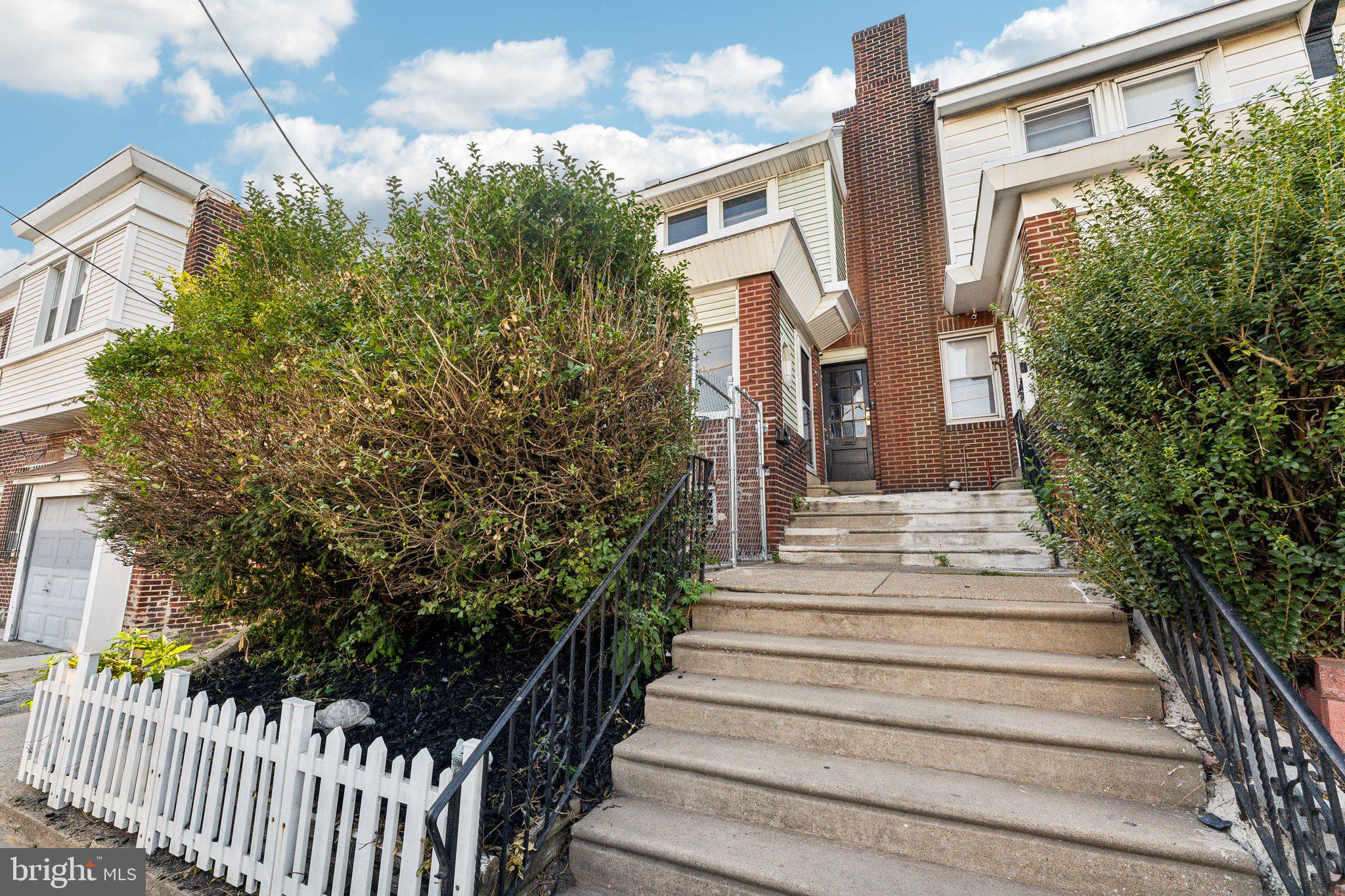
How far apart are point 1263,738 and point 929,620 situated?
4.29ft

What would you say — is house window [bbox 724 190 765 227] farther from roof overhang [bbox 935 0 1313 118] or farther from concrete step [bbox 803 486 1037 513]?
concrete step [bbox 803 486 1037 513]

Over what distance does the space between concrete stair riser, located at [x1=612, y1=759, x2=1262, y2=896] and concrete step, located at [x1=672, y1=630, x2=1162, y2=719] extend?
0.75 meters

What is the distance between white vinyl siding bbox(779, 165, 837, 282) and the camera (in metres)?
9.04

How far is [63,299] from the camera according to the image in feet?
31.9

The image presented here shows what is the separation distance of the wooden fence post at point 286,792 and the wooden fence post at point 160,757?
79 centimetres

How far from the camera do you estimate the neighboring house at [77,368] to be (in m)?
7.78

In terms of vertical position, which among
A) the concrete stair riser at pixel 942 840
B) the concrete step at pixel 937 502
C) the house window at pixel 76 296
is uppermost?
the house window at pixel 76 296

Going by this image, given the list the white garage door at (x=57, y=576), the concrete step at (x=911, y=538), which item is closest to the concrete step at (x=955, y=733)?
the concrete step at (x=911, y=538)

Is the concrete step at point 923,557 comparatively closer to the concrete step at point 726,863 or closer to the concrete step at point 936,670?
the concrete step at point 936,670

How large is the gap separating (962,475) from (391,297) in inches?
335

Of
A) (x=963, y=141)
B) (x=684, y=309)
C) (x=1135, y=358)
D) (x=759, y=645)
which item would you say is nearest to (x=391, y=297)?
(x=684, y=309)

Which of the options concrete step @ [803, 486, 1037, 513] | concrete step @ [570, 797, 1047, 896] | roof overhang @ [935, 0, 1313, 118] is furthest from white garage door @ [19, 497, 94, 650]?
roof overhang @ [935, 0, 1313, 118]

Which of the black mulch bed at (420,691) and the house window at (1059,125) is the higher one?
the house window at (1059,125)

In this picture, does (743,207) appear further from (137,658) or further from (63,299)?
(63,299)
